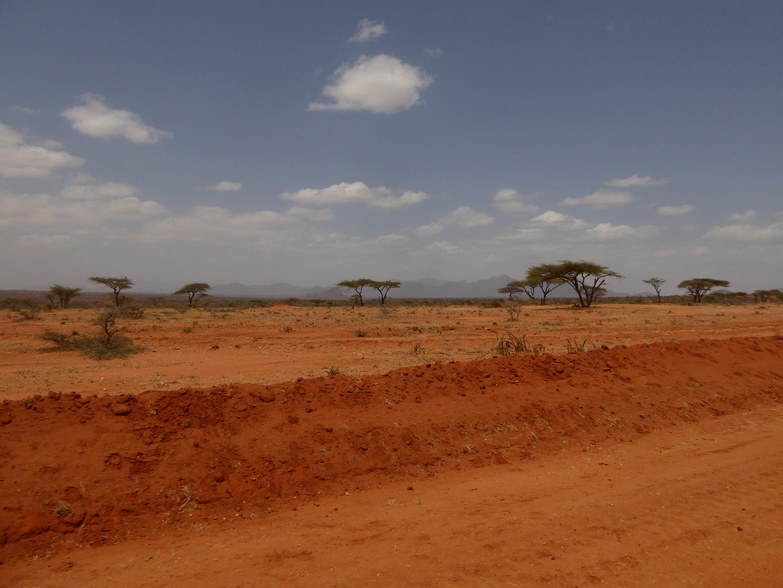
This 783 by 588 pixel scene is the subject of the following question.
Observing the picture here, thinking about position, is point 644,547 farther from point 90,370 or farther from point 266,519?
point 90,370

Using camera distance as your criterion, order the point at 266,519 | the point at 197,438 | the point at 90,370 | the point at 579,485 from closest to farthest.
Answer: the point at 266,519 → the point at 579,485 → the point at 197,438 → the point at 90,370

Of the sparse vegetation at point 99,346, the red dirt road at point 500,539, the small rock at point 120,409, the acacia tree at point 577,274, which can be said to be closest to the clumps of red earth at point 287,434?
the small rock at point 120,409

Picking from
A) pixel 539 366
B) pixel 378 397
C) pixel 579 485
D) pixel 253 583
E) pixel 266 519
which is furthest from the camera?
pixel 539 366

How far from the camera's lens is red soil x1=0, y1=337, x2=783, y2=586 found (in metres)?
4.14

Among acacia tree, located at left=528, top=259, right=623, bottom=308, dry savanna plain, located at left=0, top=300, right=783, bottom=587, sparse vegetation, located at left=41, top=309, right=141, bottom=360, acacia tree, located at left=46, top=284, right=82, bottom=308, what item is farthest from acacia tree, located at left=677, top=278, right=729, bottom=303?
acacia tree, located at left=46, top=284, right=82, bottom=308

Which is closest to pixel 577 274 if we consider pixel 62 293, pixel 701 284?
pixel 701 284

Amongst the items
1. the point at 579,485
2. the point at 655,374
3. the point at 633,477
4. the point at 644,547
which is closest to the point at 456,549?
the point at 644,547

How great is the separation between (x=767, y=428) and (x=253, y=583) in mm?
9310

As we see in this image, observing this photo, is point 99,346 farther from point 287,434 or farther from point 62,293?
point 62,293

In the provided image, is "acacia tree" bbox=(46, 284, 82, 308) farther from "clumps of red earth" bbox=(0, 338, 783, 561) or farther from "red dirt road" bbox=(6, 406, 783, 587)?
"red dirt road" bbox=(6, 406, 783, 587)

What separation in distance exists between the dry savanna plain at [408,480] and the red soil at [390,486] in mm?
26

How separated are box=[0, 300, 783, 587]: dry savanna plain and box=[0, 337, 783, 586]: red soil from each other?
26 mm

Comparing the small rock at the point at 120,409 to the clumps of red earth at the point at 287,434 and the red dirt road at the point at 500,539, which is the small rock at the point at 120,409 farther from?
the red dirt road at the point at 500,539

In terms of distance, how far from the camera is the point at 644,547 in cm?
425
